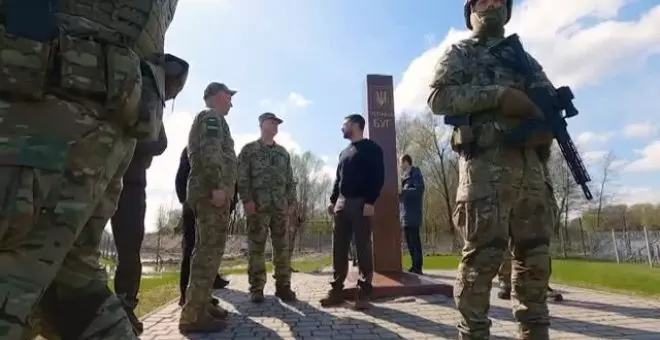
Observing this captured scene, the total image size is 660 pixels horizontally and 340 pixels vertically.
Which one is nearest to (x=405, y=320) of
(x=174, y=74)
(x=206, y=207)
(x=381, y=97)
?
(x=206, y=207)

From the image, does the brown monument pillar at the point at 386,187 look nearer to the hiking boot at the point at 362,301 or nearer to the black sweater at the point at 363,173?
the hiking boot at the point at 362,301

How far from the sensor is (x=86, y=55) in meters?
1.51

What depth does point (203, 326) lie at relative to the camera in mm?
4020

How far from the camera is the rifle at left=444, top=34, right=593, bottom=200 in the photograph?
2.96 metres

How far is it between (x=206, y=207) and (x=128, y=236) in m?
0.73

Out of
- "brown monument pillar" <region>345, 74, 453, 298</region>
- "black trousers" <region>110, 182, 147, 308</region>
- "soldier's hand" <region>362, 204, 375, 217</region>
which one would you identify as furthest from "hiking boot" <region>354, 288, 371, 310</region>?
"black trousers" <region>110, 182, 147, 308</region>

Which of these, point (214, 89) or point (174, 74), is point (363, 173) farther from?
point (174, 74)

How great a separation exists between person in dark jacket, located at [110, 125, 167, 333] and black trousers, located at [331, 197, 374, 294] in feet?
7.42

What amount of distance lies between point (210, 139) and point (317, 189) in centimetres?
4246

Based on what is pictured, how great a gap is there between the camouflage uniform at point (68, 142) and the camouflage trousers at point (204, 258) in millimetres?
2243

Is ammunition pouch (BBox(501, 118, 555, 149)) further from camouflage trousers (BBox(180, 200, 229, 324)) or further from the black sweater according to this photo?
camouflage trousers (BBox(180, 200, 229, 324))

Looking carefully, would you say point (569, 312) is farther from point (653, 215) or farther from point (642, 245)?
point (653, 215)

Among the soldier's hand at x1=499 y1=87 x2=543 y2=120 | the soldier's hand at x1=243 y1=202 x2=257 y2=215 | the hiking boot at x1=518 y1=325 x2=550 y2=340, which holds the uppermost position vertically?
the soldier's hand at x1=499 y1=87 x2=543 y2=120

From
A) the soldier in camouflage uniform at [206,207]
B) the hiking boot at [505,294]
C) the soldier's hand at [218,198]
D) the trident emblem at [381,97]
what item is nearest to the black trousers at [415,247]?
the trident emblem at [381,97]
